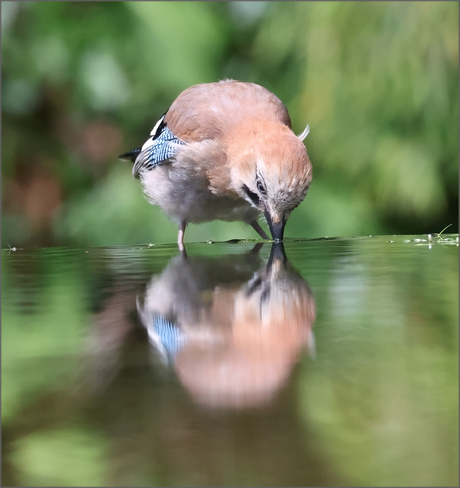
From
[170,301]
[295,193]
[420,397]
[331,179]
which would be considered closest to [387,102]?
[331,179]

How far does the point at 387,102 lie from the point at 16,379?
119 inches

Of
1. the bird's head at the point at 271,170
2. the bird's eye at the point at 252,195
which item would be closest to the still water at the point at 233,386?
the bird's head at the point at 271,170

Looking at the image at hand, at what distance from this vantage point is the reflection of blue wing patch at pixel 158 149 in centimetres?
273

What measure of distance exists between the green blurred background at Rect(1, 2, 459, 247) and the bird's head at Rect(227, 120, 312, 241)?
2.05ft

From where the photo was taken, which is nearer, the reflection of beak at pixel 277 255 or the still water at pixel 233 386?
the still water at pixel 233 386

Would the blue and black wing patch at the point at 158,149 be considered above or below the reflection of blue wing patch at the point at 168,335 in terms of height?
above

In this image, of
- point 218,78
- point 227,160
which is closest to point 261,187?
point 227,160

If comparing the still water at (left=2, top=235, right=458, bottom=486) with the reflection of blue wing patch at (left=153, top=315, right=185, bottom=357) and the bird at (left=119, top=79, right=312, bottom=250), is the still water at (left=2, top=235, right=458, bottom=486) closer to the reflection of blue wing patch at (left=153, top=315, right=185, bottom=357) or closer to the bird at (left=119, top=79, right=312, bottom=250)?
the reflection of blue wing patch at (left=153, top=315, right=185, bottom=357)

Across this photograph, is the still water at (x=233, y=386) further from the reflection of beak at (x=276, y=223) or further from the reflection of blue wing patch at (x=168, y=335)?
the reflection of beak at (x=276, y=223)

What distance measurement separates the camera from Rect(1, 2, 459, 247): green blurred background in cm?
338

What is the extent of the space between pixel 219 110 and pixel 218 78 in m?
1.13

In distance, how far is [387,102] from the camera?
11.2ft

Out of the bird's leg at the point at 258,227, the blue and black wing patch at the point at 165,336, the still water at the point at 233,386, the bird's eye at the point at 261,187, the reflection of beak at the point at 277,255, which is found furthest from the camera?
the bird's leg at the point at 258,227

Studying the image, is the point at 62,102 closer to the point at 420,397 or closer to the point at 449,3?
the point at 449,3
